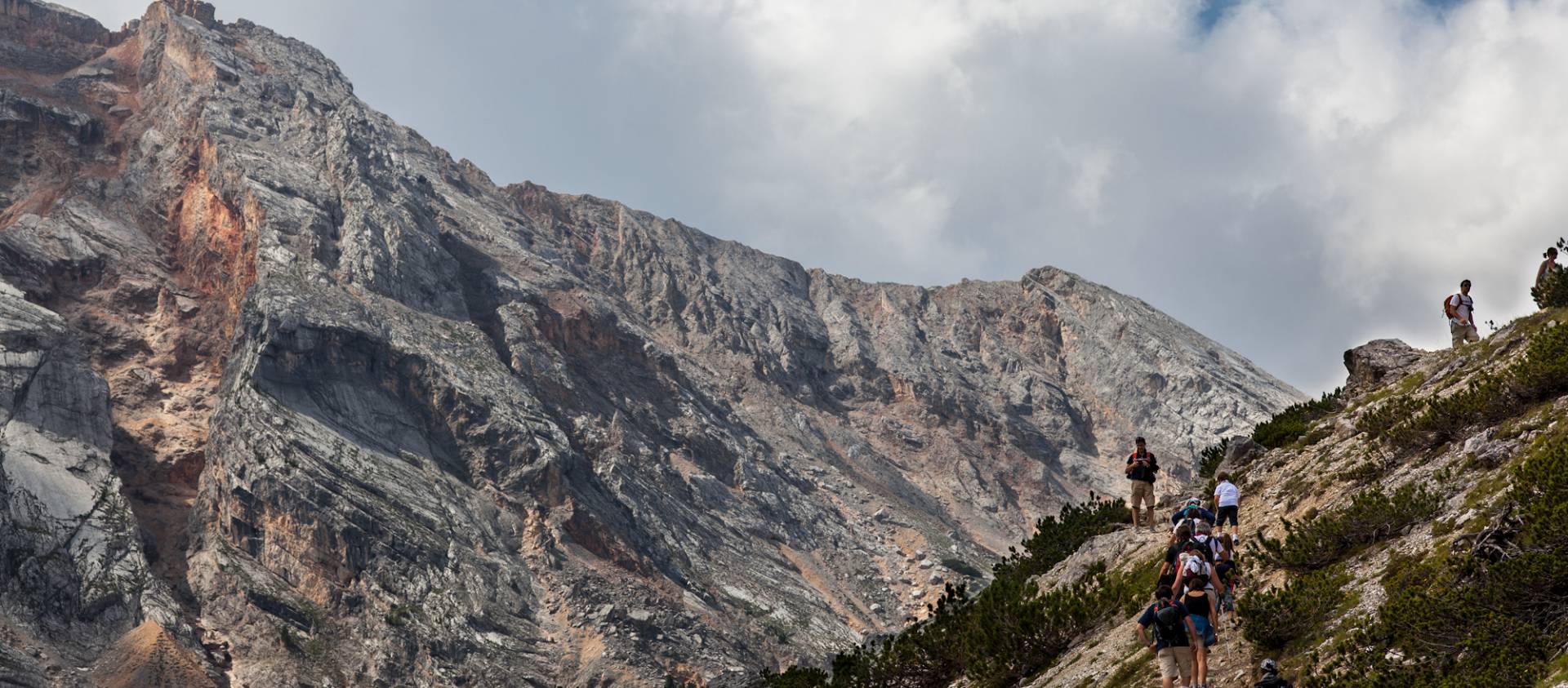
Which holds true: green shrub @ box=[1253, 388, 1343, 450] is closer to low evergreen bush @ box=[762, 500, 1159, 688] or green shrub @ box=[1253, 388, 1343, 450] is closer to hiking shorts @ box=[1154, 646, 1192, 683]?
low evergreen bush @ box=[762, 500, 1159, 688]

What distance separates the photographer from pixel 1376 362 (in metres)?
34.0

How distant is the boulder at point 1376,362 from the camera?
3309 centimetres

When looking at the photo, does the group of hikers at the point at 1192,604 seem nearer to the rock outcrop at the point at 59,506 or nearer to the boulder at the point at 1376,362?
the boulder at the point at 1376,362

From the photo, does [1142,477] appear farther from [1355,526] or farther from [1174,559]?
[1174,559]

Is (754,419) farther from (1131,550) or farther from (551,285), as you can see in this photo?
(1131,550)

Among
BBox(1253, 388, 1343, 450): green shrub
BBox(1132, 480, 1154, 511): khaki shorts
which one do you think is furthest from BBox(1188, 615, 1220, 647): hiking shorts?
BBox(1253, 388, 1343, 450): green shrub

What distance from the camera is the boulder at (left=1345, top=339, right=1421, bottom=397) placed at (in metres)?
33.1

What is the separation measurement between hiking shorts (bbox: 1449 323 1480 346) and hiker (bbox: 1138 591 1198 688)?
1697 cm

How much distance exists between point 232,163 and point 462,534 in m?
70.8

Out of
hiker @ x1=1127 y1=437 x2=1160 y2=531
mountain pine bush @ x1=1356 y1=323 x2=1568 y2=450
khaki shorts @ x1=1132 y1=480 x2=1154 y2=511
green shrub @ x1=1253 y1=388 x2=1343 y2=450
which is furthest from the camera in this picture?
green shrub @ x1=1253 y1=388 x2=1343 y2=450

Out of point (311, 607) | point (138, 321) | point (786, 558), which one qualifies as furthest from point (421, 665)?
point (138, 321)

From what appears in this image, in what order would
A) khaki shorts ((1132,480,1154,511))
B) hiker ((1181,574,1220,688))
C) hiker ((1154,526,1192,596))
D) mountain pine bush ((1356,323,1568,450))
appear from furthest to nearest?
1. khaki shorts ((1132,480,1154,511))
2. mountain pine bush ((1356,323,1568,450))
3. hiker ((1154,526,1192,596))
4. hiker ((1181,574,1220,688))

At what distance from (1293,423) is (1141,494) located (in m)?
6.93

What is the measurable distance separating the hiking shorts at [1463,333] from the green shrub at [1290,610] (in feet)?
48.0
